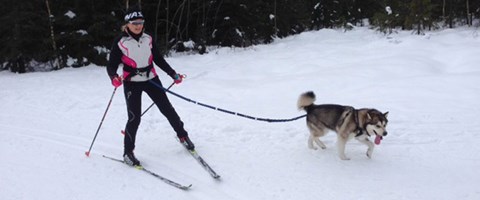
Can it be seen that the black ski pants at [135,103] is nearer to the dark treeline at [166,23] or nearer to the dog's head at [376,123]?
the dog's head at [376,123]

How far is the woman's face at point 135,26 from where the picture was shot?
4.72m

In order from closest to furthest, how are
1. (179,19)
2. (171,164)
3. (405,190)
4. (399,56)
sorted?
(405,190)
(171,164)
(399,56)
(179,19)

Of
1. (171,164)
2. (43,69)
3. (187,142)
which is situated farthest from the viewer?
(43,69)

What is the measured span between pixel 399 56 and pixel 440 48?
2.31m

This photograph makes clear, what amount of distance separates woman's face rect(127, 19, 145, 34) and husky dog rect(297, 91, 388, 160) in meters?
2.41

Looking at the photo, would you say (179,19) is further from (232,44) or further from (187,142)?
(187,142)

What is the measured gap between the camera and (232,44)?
18578 mm

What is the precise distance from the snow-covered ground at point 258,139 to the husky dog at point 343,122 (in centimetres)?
28

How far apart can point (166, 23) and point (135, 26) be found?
13.8m

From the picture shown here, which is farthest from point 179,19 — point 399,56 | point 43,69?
point 399,56

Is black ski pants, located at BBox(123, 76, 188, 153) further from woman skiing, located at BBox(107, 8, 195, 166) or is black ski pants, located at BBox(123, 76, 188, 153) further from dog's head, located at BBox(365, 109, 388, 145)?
dog's head, located at BBox(365, 109, 388, 145)

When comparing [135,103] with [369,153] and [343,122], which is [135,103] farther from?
[369,153]

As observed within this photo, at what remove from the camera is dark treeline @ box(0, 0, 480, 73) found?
1342 cm

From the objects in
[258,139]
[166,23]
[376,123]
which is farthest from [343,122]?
[166,23]
